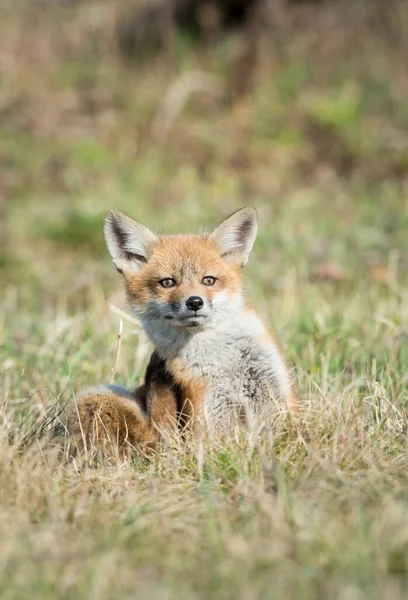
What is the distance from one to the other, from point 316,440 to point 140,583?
129 centimetres

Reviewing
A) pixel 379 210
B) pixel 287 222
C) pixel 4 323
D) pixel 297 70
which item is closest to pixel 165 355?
pixel 4 323

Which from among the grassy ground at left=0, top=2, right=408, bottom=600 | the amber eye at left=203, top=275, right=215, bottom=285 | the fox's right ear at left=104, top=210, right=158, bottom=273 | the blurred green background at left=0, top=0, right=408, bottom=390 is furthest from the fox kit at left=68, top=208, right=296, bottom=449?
the blurred green background at left=0, top=0, right=408, bottom=390

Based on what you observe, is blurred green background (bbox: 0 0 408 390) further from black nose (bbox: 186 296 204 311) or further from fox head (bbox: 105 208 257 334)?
black nose (bbox: 186 296 204 311)

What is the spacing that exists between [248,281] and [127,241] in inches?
126

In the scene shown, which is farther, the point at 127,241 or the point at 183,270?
the point at 127,241

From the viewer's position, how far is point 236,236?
16.7 feet

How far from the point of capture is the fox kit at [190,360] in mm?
4562

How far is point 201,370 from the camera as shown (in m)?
4.65

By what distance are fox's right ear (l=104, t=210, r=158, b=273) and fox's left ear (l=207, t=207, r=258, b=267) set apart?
36cm

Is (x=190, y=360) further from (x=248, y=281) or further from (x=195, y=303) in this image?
(x=248, y=281)

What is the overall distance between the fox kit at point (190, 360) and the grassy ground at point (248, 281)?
0.31 metres

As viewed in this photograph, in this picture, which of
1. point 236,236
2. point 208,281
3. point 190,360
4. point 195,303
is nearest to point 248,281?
point 236,236

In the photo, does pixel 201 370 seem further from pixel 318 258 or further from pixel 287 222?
pixel 287 222

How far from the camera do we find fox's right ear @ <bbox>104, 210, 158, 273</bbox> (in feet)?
16.5
